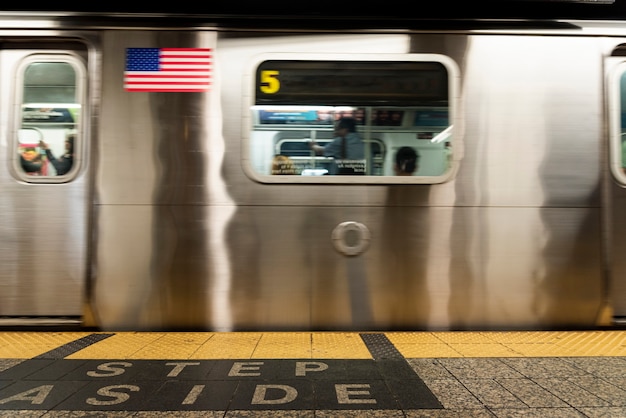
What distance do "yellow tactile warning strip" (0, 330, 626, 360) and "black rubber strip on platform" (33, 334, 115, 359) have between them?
5 cm

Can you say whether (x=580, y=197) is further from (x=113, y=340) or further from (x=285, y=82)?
(x=113, y=340)

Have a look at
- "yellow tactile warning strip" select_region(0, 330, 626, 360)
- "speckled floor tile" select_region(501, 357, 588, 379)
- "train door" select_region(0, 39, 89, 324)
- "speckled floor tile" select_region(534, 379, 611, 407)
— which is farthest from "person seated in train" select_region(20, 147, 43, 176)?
"speckled floor tile" select_region(534, 379, 611, 407)

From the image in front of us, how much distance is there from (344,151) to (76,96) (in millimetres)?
2085

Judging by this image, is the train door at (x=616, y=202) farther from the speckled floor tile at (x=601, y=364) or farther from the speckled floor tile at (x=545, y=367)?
the speckled floor tile at (x=545, y=367)

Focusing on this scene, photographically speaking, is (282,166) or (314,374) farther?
(282,166)

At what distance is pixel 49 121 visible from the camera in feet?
11.0

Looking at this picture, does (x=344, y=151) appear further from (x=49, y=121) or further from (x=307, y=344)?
(x=49, y=121)

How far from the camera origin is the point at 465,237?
3.33 m

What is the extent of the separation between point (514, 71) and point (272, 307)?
2556 millimetres

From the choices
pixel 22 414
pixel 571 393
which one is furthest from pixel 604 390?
pixel 22 414

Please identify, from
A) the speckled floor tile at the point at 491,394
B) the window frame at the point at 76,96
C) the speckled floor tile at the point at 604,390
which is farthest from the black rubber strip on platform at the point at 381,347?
the window frame at the point at 76,96

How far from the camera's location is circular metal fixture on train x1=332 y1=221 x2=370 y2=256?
10.8 ft

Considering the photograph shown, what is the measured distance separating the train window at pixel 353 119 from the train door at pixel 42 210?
1345 millimetres

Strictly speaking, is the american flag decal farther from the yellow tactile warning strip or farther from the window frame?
the yellow tactile warning strip
